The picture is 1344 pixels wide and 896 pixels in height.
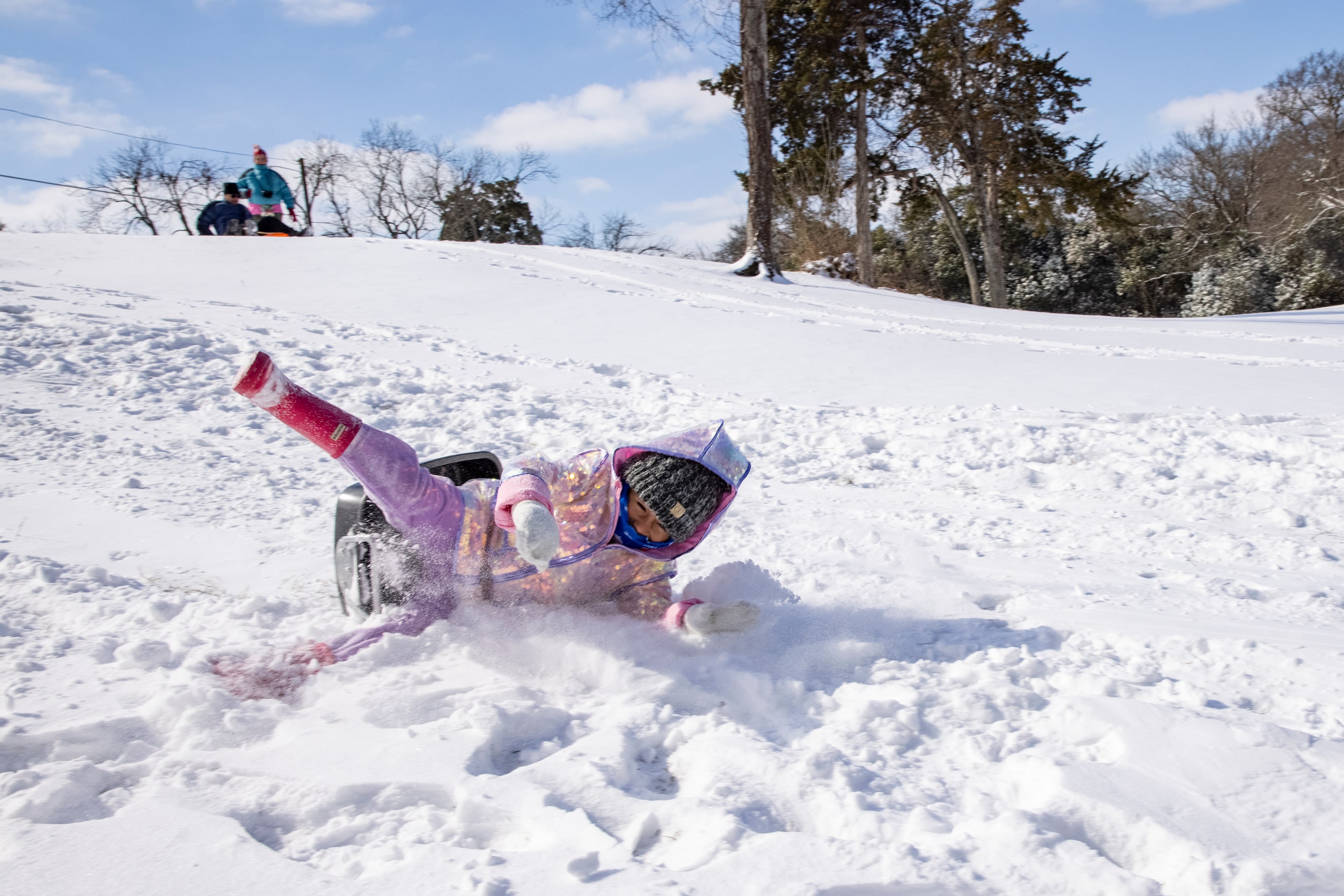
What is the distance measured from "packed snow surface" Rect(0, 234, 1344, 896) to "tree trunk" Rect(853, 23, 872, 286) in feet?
37.2

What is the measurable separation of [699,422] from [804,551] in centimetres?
154

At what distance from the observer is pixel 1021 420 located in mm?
4207

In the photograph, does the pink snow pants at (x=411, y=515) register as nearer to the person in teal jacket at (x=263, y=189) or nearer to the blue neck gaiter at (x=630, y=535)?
the blue neck gaiter at (x=630, y=535)

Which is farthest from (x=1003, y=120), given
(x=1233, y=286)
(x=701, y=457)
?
(x=701, y=457)

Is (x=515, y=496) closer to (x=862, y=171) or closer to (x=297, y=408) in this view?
(x=297, y=408)

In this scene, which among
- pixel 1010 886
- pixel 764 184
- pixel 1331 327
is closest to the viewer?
pixel 1010 886

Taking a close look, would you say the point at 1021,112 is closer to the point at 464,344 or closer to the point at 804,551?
the point at 464,344

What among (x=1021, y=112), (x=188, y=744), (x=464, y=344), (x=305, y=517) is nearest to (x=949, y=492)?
(x=305, y=517)

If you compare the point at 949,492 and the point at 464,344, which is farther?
the point at 464,344

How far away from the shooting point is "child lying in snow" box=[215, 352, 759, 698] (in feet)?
6.72

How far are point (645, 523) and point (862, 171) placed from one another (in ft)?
50.9

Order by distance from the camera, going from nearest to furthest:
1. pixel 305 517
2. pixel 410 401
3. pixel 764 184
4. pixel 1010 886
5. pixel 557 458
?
pixel 1010 886
pixel 305 517
pixel 557 458
pixel 410 401
pixel 764 184

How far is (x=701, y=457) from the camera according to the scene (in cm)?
227

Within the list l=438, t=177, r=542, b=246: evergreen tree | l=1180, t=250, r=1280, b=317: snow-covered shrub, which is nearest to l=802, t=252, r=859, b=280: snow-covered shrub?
l=1180, t=250, r=1280, b=317: snow-covered shrub
